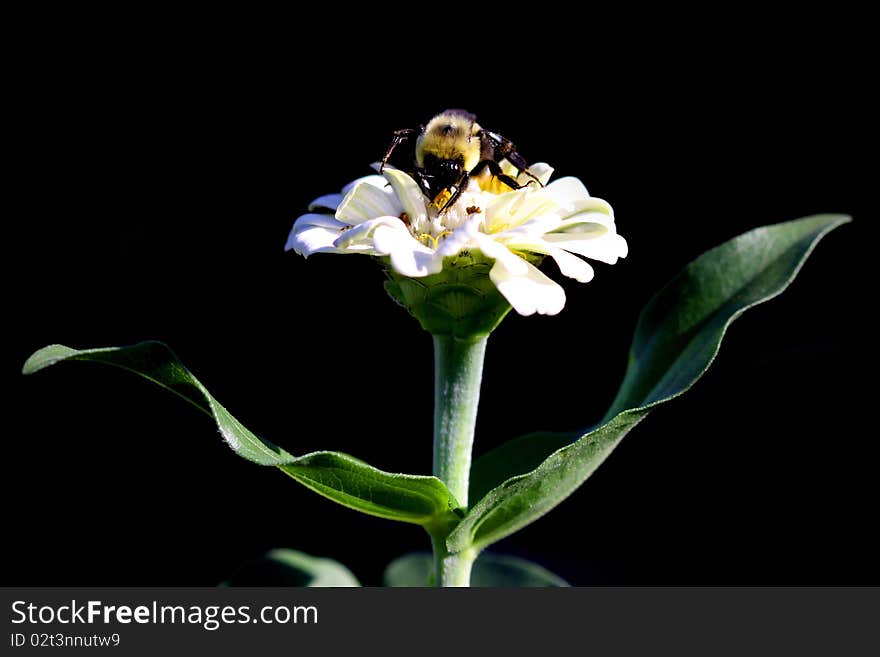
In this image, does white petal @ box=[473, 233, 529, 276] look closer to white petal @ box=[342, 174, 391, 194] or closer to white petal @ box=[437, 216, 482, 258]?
white petal @ box=[437, 216, 482, 258]

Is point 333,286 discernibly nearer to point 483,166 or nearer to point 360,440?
point 360,440

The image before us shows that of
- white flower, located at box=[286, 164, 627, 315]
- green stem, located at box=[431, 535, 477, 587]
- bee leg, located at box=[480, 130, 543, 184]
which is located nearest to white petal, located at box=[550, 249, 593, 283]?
white flower, located at box=[286, 164, 627, 315]

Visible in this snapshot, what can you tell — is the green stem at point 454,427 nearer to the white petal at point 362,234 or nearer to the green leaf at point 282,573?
the white petal at point 362,234

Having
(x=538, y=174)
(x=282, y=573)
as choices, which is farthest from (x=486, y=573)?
(x=538, y=174)

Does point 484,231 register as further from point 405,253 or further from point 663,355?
point 663,355

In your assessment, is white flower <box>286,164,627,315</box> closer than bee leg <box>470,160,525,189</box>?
Yes

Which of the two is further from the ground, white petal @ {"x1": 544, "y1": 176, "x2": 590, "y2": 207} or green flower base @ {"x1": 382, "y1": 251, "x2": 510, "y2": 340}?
white petal @ {"x1": 544, "y1": 176, "x2": 590, "y2": 207}
